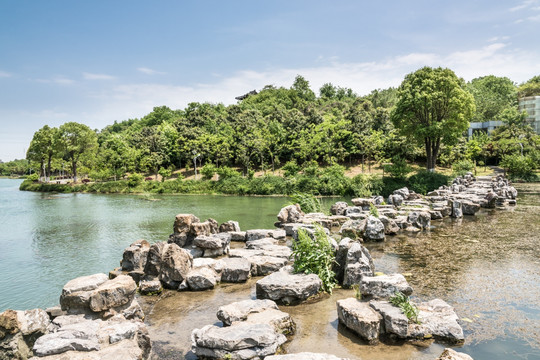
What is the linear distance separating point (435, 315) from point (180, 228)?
868cm

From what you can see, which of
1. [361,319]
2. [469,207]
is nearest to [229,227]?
[361,319]

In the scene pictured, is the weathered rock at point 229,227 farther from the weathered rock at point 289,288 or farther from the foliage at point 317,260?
the weathered rock at point 289,288

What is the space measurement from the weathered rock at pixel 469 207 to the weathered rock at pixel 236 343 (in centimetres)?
1679

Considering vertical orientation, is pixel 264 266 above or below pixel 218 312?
below

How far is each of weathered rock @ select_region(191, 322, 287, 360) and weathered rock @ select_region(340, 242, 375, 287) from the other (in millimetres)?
3337

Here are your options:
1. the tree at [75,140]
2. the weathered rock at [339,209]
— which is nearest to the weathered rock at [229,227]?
the weathered rock at [339,209]

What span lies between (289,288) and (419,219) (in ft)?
32.5

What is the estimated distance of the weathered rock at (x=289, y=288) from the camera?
302 inches

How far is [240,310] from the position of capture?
258 inches

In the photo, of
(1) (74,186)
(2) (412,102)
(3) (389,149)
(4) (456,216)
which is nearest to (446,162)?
(3) (389,149)

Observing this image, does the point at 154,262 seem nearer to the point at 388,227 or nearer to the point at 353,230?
the point at 353,230

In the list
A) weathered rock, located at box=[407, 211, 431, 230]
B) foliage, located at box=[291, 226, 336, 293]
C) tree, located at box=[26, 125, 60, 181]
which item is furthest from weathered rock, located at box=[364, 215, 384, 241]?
tree, located at box=[26, 125, 60, 181]

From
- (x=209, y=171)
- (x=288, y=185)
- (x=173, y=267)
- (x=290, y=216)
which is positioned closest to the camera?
(x=173, y=267)

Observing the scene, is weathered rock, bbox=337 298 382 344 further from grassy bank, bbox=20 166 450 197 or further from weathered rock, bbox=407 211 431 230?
grassy bank, bbox=20 166 450 197
